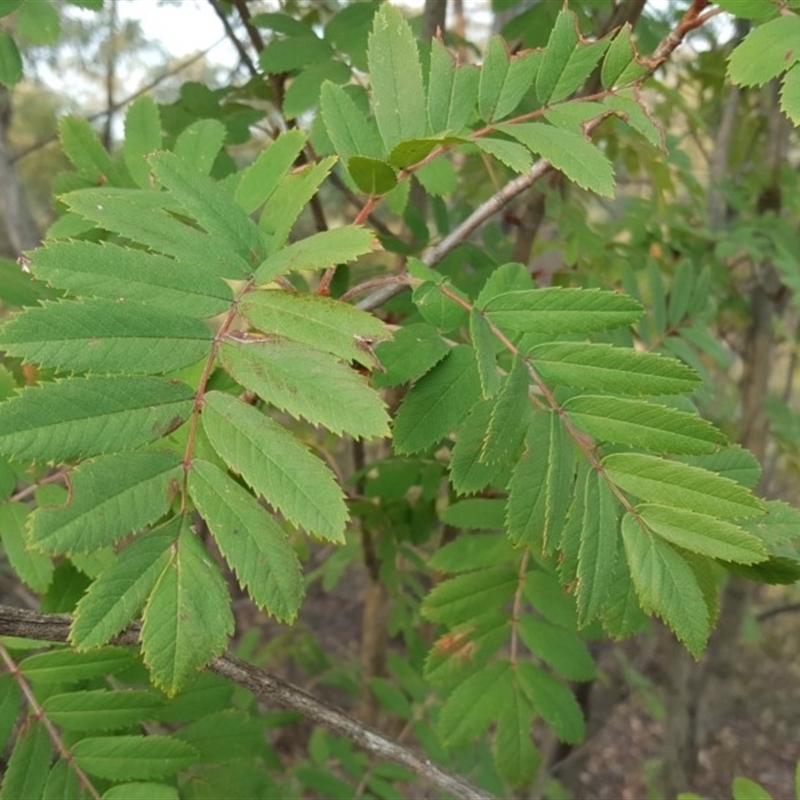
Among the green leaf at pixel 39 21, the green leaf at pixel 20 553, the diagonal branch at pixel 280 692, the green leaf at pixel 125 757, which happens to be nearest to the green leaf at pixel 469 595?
the diagonal branch at pixel 280 692

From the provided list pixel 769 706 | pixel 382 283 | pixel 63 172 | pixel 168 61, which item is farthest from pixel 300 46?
pixel 769 706

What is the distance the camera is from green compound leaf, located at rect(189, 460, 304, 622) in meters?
0.67

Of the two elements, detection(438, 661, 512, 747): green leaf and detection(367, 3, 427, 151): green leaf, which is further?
detection(438, 661, 512, 747): green leaf

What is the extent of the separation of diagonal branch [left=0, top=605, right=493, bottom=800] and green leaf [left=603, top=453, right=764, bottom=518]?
1.28ft

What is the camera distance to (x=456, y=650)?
120 centimetres

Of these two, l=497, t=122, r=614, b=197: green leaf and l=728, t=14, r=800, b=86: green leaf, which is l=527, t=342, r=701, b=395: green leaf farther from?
l=728, t=14, r=800, b=86: green leaf

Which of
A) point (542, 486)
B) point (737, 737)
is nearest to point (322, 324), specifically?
point (542, 486)

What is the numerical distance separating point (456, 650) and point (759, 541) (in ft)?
1.95

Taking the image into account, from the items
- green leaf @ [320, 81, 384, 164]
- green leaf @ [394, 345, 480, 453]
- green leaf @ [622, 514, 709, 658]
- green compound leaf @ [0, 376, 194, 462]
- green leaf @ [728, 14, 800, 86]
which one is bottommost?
green leaf @ [622, 514, 709, 658]

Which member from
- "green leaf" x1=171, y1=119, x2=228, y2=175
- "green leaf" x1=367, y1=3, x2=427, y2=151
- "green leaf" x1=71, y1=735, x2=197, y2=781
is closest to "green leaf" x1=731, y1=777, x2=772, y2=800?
"green leaf" x1=71, y1=735, x2=197, y2=781

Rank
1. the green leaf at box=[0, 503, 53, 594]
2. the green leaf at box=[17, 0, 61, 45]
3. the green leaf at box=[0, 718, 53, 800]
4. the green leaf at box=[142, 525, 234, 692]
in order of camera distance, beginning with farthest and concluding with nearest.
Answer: the green leaf at box=[17, 0, 61, 45]
the green leaf at box=[0, 503, 53, 594]
the green leaf at box=[0, 718, 53, 800]
the green leaf at box=[142, 525, 234, 692]

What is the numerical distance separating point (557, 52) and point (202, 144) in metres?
0.54

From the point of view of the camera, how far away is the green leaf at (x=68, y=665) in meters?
0.91

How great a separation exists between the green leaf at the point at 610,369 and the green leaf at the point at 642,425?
0.05 ft
